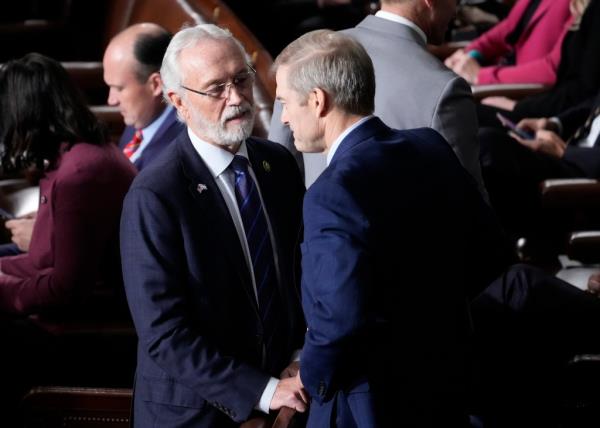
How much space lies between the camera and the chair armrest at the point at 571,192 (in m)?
3.11

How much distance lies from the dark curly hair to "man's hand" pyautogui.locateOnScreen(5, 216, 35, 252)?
0.28 m

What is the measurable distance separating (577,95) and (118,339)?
2.40 metres

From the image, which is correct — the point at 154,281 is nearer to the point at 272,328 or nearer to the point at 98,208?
the point at 272,328

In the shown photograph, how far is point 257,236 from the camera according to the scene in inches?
82.5

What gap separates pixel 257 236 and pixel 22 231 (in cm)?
99

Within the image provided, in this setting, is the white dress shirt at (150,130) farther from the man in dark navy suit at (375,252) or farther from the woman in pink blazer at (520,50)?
the woman in pink blazer at (520,50)

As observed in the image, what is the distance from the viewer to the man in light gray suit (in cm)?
232

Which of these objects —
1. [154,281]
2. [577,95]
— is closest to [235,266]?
[154,281]

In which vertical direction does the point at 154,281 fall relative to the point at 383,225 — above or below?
below

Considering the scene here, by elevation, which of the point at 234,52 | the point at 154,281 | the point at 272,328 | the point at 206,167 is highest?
the point at 234,52

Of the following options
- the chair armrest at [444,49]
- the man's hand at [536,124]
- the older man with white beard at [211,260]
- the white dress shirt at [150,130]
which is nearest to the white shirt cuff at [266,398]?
the older man with white beard at [211,260]

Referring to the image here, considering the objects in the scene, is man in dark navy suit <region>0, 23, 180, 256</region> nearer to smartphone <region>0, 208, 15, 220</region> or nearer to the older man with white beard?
smartphone <region>0, 208, 15, 220</region>

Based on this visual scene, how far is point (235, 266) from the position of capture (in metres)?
2.04

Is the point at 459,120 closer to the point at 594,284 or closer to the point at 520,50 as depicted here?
the point at 594,284
